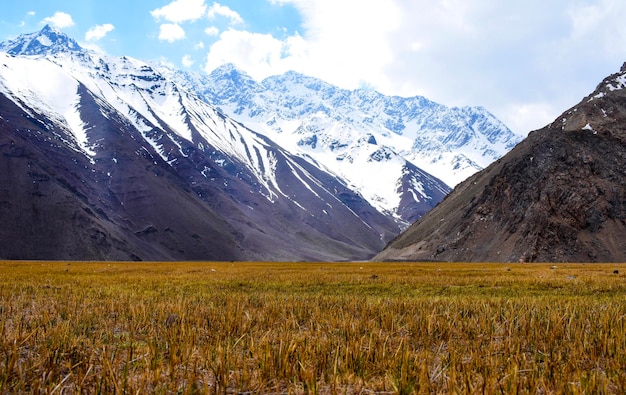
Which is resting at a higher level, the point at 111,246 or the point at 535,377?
the point at 535,377

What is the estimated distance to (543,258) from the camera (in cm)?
10025

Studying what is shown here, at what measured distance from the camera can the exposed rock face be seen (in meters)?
104

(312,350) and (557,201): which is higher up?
(557,201)

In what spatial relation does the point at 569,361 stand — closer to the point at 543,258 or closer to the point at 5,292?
the point at 5,292

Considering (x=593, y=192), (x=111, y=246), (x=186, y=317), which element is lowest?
(x=111, y=246)

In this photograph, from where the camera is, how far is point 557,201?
112 metres

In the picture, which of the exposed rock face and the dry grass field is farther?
the exposed rock face

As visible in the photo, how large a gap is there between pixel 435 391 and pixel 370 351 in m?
1.85

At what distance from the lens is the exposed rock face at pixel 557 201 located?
104m

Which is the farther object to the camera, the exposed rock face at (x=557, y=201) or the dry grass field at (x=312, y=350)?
the exposed rock face at (x=557, y=201)

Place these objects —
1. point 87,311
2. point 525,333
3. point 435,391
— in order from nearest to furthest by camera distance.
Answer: point 435,391
point 525,333
point 87,311

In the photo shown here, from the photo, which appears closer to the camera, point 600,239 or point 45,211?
point 600,239

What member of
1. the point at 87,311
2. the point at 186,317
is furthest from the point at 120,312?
the point at 186,317

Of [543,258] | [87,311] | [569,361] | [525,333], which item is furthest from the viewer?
[543,258]
